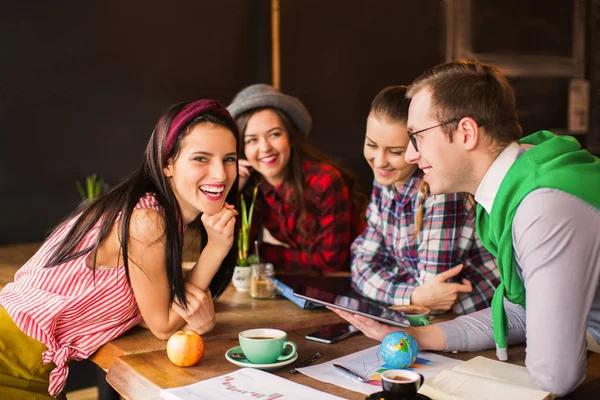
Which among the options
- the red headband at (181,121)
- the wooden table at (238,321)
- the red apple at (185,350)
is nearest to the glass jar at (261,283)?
the wooden table at (238,321)

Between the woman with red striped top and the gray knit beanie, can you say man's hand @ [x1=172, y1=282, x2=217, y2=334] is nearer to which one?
the woman with red striped top

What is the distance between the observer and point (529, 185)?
1414 millimetres

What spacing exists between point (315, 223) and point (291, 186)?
7.8 inches

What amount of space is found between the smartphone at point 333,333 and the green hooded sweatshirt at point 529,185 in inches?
16.0

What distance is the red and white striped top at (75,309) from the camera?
187cm

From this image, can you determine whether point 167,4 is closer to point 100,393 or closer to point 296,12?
point 296,12

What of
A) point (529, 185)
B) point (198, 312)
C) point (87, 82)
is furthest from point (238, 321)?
point (87, 82)

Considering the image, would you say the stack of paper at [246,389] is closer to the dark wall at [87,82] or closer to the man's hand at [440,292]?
the man's hand at [440,292]

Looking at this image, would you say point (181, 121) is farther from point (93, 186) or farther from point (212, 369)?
point (93, 186)

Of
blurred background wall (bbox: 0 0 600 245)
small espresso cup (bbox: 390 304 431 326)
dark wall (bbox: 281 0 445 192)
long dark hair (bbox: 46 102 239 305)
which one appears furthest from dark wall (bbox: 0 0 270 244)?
small espresso cup (bbox: 390 304 431 326)

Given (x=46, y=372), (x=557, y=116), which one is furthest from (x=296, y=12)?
(x=46, y=372)

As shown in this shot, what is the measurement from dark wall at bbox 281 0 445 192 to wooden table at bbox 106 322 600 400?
265 cm

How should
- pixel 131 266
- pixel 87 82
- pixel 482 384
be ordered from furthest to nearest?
pixel 87 82 < pixel 131 266 < pixel 482 384

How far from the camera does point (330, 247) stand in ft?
9.40
